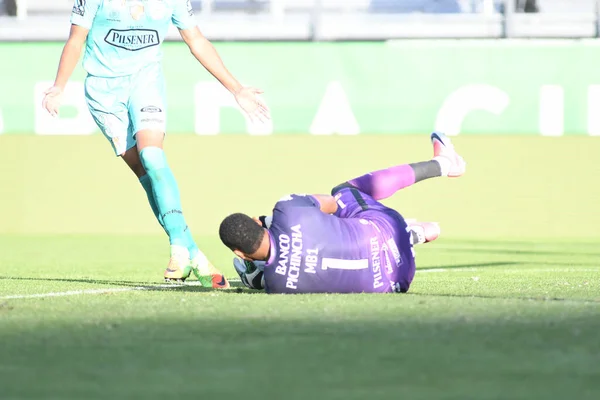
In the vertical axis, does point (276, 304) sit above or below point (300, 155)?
above

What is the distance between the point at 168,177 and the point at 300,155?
785 cm

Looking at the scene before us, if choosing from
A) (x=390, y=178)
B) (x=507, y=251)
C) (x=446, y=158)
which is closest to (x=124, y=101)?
(x=390, y=178)

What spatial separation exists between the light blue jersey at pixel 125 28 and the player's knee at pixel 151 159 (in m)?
0.57

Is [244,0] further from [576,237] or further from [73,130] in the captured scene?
[576,237]

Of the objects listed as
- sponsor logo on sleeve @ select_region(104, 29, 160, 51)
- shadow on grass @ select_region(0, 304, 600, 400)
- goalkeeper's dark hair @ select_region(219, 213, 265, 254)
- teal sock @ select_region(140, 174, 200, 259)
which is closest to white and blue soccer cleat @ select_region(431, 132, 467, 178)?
teal sock @ select_region(140, 174, 200, 259)

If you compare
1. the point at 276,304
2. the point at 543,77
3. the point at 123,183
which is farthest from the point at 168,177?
the point at 543,77

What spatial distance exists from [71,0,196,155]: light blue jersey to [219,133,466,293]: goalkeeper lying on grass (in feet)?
3.99

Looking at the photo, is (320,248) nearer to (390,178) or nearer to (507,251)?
(390,178)

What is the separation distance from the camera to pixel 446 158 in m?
7.68

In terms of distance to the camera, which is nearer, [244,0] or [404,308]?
[404,308]

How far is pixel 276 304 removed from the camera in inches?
221

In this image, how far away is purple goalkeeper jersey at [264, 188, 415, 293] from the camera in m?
5.86

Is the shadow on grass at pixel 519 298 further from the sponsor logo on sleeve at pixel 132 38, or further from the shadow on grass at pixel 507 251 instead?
the shadow on grass at pixel 507 251

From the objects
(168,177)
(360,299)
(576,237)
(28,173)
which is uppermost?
(168,177)
